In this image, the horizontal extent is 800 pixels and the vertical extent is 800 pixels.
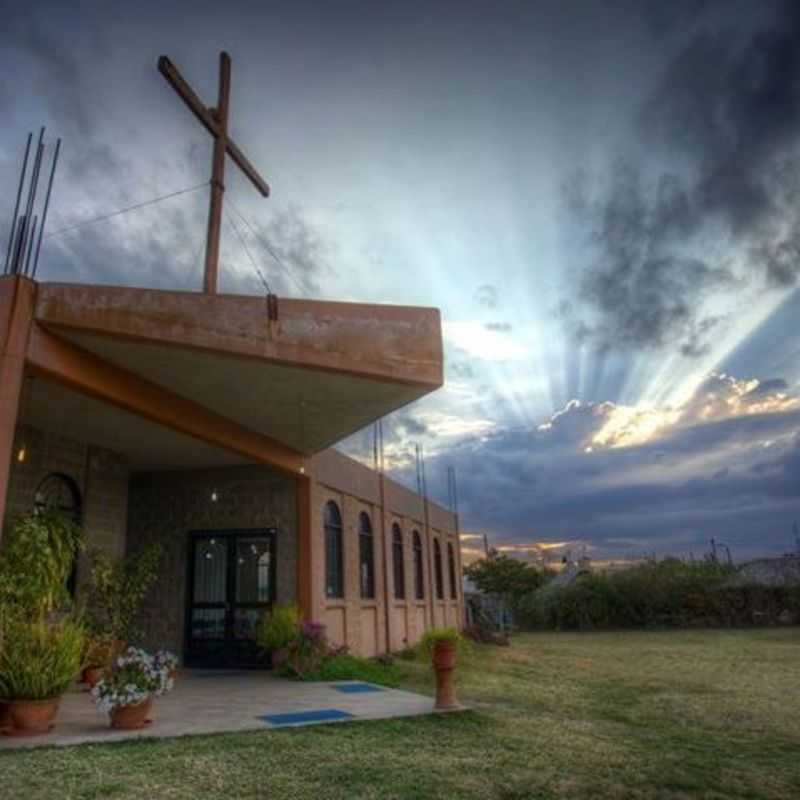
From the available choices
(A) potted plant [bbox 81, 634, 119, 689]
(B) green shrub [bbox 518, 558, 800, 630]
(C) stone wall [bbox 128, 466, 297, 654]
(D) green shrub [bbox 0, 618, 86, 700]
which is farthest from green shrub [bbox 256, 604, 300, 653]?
(B) green shrub [bbox 518, 558, 800, 630]

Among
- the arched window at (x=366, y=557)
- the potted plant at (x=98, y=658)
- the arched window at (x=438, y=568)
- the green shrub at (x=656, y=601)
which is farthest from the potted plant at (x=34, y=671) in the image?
the green shrub at (x=656, y=601)

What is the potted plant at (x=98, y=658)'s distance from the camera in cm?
886

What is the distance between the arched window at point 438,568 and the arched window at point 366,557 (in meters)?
6.14

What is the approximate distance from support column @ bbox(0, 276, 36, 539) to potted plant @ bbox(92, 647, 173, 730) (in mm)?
1657

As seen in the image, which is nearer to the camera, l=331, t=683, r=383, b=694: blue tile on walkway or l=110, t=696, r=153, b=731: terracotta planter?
l=110, t=696, r=153, b=731: terracotta planter

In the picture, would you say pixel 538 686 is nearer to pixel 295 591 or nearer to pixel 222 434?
pixel 295 591

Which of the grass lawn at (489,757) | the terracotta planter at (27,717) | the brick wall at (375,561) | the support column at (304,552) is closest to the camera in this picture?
the grass lawn at (489,757)

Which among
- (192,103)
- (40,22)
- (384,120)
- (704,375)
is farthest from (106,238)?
(704,375)

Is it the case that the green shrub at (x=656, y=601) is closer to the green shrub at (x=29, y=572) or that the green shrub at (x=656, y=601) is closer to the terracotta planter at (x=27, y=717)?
the green shrub at (x=29, y=572)

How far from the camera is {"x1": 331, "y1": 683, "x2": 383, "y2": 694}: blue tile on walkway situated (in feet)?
28.5

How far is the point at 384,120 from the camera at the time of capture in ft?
30.3

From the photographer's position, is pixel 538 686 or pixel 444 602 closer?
pixel 538 686

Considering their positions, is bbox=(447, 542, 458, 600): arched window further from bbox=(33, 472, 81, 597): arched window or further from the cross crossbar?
the cross crossbar

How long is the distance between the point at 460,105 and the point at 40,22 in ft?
15.9
